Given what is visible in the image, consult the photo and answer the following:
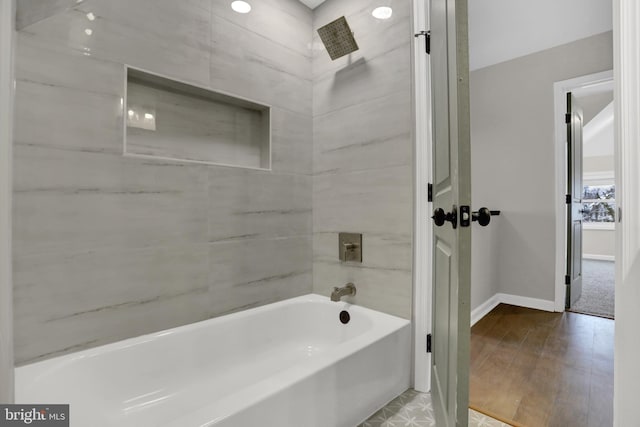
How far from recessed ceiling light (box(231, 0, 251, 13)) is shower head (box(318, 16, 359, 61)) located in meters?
0.46

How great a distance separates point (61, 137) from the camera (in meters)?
1.28

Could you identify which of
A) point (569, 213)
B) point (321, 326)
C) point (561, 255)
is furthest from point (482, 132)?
point (321, 326)

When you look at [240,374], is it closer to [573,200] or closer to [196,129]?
[196,129]

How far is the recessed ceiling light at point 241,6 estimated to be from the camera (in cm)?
184

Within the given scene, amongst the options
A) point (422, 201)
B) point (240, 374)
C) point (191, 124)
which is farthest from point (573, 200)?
point (191, 124)

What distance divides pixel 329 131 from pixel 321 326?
4.33 feet

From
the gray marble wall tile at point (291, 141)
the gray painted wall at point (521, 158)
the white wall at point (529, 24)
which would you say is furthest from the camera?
the gray painted wall at point (521, 158)

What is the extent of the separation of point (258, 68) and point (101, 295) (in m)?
1.52

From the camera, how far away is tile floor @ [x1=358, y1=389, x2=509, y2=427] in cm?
142

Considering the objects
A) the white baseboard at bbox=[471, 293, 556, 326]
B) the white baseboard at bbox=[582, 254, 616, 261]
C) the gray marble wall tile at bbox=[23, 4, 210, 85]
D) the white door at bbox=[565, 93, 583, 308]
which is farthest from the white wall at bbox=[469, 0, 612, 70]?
the white baseboard at bbox=[582, 254, 616, 261]

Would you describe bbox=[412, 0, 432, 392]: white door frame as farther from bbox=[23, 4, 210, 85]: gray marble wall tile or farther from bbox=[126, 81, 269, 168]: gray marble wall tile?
bbox=[23, 4, 210, 85]: gray marble wall tile

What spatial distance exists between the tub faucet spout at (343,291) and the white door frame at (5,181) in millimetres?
1623

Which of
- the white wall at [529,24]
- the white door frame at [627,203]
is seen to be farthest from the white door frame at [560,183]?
the white door frame at [627,203]

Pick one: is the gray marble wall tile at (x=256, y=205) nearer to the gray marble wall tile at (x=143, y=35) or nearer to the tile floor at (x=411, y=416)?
the gray marble wall tile at (x=143, y=35)
